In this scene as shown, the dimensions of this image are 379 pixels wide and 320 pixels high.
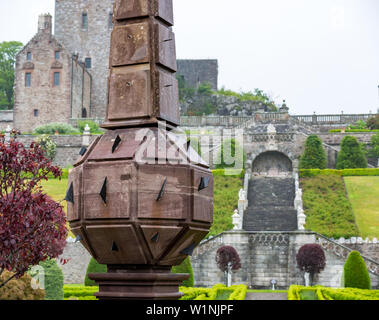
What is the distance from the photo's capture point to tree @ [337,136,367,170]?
47.3m

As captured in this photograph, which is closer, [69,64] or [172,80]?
[172,80]

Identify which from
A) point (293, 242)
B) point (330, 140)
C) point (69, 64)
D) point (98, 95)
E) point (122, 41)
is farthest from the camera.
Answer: point (98, 95)

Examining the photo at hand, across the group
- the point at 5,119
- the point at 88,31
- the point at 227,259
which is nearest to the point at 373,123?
the point at 88,31

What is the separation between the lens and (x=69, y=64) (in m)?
60.7

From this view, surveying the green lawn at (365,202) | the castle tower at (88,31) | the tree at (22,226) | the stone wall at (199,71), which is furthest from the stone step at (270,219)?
the stone wall at (199,71)

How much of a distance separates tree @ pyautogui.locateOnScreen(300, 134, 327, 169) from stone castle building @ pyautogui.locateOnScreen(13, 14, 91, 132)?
22.6 m

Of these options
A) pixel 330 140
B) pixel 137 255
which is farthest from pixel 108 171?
pixel 330 140

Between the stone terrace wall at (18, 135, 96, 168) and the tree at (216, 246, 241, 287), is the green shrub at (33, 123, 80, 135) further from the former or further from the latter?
the tree at (216, 246, 241, 287)

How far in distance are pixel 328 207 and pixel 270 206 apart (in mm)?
3172

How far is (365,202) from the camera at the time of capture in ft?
129

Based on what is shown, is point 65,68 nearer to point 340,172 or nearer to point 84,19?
point 84,19

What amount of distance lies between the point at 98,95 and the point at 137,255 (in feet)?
194
